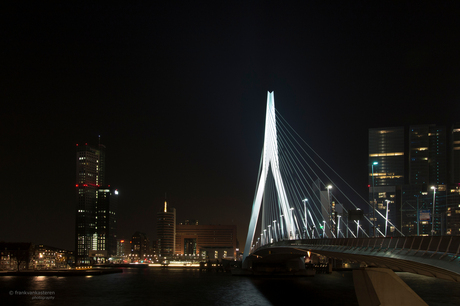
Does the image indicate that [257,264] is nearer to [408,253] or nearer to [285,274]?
[285,274]

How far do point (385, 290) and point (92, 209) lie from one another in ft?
551

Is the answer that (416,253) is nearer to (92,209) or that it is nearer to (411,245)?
(411,245)

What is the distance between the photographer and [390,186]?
443 ft

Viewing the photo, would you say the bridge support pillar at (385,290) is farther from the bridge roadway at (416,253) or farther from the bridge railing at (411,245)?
the bridge railing at (411,245)

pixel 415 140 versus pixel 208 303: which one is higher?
pixel 415 140

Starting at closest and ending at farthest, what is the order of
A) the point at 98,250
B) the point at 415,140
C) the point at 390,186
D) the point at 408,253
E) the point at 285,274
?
the point at 408,253, the point at 285,274, the point at 390,186, the point at 415,140, the point at 98,250

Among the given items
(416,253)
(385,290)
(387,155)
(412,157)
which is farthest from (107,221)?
(416,253)

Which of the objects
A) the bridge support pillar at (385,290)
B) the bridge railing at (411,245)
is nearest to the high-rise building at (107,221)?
the bridge railing at (411,245)

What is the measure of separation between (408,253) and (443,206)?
8279cm

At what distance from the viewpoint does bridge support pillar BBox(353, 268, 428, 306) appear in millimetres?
15484

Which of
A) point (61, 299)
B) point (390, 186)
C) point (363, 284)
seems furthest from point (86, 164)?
point (363, 284)

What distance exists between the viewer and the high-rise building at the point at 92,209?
554ft

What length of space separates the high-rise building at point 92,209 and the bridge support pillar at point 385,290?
15638 cm

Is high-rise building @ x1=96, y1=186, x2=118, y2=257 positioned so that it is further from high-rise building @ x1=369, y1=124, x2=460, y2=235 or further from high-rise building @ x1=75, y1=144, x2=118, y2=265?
high-rise building @ x1=369, y1=124, x2=460, y2=235
